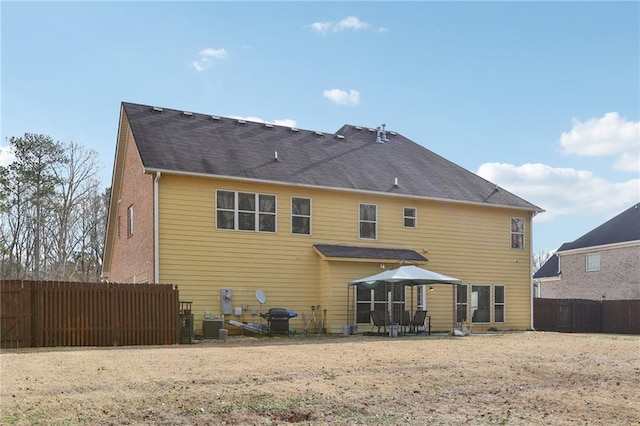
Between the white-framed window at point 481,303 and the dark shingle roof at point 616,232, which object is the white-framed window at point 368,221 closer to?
the white-framed window at point 481,303

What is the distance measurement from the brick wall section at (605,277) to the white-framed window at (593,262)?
23cm

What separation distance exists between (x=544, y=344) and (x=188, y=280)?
1032 cm

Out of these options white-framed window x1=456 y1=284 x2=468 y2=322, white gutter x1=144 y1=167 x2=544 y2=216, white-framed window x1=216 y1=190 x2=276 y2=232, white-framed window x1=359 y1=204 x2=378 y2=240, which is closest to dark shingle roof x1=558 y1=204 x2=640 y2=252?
white gutter x1=144 y1=167 x2=544 y2=216

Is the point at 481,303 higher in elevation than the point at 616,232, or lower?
lower

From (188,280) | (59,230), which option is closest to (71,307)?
(188,280)

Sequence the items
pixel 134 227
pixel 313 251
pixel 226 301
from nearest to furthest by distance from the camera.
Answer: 1. pixel 226 301
2. pixel 313 251
3. pixel 134 227

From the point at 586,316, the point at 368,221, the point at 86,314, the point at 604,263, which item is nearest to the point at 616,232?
the point at 604,263

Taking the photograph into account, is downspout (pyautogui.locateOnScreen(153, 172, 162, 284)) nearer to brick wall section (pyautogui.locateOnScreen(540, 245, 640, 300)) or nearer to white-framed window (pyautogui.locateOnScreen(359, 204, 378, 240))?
white-framed window (pyautogui.locateOnScreen(359, 204, 378, 240))

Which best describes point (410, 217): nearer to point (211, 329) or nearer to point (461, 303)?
point (461, 303)

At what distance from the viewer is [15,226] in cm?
4084

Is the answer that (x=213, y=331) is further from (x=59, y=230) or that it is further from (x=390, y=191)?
(x=59, y=230)

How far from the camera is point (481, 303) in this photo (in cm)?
2620

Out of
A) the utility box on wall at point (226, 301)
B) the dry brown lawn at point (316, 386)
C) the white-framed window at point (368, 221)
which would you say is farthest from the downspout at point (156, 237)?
the white-framed window at point (368, 221)

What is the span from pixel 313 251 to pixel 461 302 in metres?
6.62
